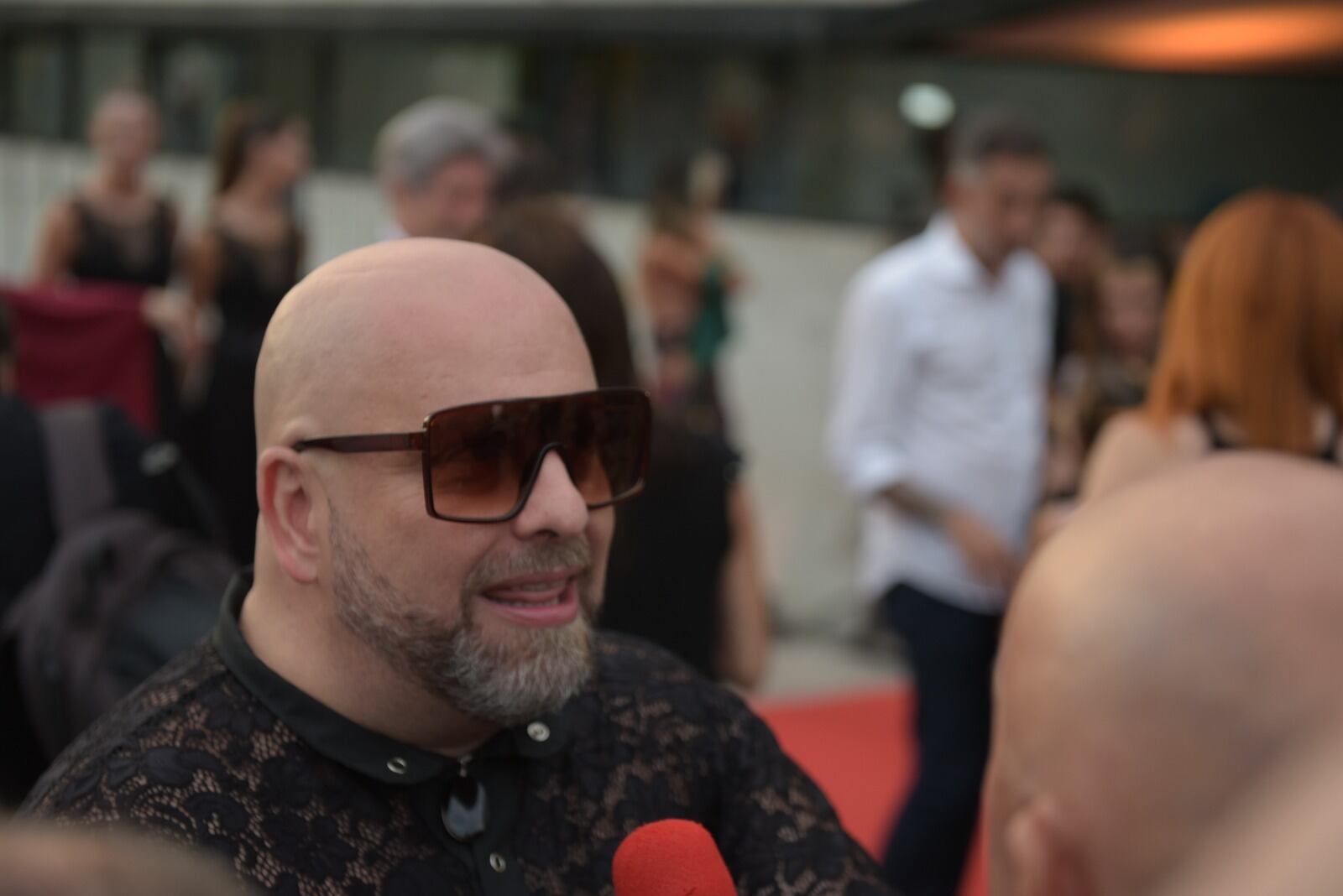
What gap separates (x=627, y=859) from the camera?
1.46 metres

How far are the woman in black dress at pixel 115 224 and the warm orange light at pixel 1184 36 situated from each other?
365 centimetres

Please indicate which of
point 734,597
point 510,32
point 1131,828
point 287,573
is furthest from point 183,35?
point 1131,828

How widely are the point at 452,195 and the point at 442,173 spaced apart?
0.19ft

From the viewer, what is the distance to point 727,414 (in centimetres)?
588

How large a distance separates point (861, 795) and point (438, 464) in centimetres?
384

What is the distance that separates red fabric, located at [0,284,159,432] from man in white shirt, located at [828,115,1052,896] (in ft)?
7.97

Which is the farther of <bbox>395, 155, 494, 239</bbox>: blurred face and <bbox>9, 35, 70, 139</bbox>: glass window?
<bbox>9, 35, 70, 139</bbox>: glass window

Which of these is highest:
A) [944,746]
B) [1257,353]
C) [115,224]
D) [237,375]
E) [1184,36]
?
[1184,36]

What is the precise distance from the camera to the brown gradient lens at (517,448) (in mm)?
1587

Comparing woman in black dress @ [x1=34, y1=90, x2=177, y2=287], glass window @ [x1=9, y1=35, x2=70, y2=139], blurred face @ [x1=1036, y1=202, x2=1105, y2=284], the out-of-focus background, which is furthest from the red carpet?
glass window @ [x1=9, y1=35, x2=70, y2=139]

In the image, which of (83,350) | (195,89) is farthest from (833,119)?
(195,89)

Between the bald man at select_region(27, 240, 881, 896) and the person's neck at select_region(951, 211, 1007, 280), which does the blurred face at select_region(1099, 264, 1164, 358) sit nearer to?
the person's neck at select_region(951, 211, 1007, 280)

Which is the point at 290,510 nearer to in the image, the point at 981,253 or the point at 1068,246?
the point at 981,253

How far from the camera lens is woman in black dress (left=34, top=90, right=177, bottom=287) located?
609cm
